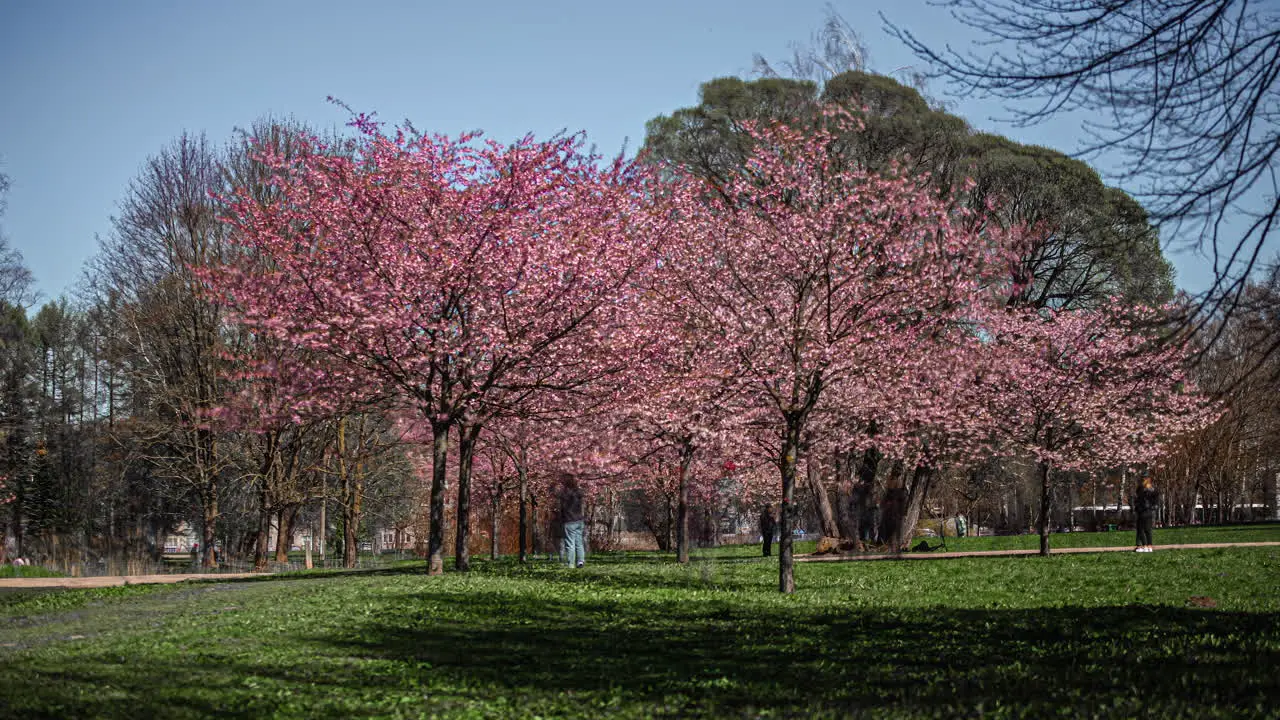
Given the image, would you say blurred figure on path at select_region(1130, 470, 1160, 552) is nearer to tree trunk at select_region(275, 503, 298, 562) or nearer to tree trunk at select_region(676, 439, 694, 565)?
tree trunk at select_region(676, 439, 694, 565)

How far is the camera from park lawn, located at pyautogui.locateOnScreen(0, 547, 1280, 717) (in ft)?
22.0

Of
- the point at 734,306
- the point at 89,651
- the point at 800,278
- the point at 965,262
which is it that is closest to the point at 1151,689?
the point at 89,651

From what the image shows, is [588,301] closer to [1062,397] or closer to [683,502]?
[683,502]

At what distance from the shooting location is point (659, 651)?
30.7ft

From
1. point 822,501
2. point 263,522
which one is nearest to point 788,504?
point 822,501

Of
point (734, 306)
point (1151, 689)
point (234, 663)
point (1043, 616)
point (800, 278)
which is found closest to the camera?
point (1151, 689)

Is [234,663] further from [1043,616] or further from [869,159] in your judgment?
[869,159]

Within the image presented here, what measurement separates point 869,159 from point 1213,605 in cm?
2332

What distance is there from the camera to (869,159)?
3331 centimetres

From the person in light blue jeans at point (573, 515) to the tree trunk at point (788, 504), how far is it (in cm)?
714

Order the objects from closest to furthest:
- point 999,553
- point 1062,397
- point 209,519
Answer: point 1062,397
point 999,553
point 209,519

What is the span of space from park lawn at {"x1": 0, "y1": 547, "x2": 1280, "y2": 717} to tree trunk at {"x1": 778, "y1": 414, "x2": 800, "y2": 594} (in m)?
0.45

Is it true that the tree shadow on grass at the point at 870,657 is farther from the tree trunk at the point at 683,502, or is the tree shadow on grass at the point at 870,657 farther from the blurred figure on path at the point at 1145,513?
the blurred figure on path at the point at 1145,513

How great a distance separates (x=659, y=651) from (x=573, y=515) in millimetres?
13051
